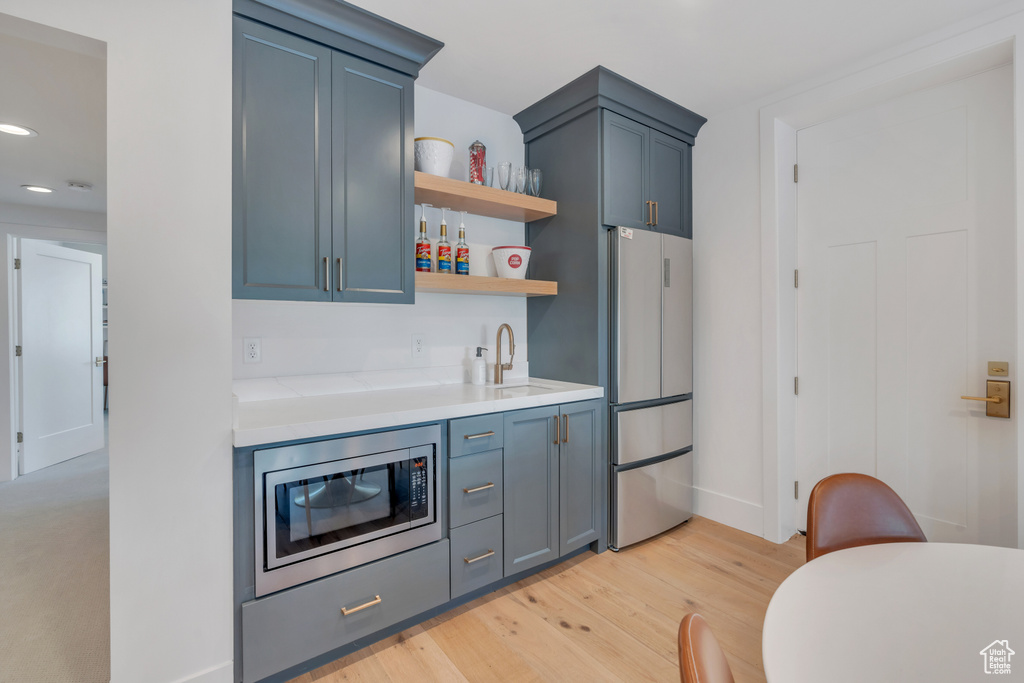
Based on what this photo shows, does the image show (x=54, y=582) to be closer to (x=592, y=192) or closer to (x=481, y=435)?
(x=481, y=435)

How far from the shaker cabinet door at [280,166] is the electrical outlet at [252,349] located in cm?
40

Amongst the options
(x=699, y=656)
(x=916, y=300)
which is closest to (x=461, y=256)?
(x=699, y=656)

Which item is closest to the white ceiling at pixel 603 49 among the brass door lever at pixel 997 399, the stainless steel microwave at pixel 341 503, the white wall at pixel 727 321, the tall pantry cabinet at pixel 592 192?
the tall pantry cabinet at pixel 592 192

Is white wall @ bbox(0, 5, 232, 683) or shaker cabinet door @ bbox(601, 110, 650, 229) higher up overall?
shaker cabinet door @ bbox(601, 110, 650, 229)

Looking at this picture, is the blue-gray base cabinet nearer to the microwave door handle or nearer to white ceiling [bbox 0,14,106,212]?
the microwave door handle

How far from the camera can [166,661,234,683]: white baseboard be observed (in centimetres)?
154

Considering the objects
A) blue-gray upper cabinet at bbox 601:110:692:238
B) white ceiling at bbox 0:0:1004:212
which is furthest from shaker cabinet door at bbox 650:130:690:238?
white ceiling at bbox 0:0:1004:212

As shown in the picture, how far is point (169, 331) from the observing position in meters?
1.53

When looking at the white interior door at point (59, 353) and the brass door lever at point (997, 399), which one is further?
the white interior door at point (59, 353)

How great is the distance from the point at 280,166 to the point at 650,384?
6.91ft

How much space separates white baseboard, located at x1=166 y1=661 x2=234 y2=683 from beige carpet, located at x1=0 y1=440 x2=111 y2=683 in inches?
18.6

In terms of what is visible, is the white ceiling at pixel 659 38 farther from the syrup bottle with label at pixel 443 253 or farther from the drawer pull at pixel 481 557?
the drawer pull at pixel 481 557

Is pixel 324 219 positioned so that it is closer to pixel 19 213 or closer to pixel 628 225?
pixel 628 225

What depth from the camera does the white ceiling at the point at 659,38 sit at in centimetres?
197
